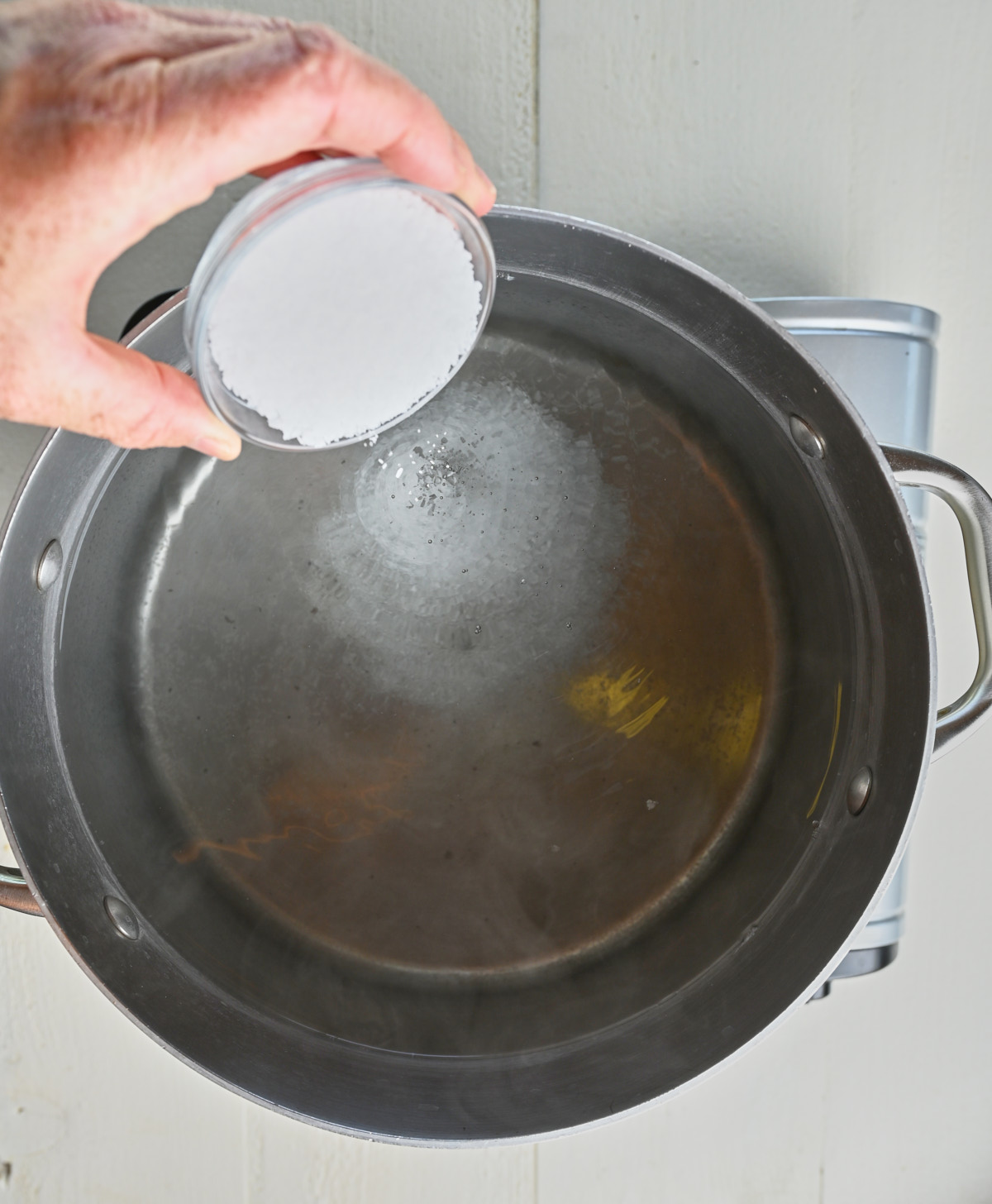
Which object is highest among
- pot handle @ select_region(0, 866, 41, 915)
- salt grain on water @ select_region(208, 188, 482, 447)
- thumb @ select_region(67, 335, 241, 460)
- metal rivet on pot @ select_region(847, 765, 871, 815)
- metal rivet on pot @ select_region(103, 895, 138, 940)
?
salt grain on water @ select_region(208, 188, 482, 447)

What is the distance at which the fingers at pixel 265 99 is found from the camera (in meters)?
0.29

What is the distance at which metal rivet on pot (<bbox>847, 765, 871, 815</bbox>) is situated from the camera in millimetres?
478

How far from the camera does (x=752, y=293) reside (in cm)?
59

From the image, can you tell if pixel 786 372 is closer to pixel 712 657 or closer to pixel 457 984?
pixel 712 657

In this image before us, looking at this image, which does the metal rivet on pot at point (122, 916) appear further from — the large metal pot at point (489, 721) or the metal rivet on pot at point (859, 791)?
the metal rivet on pot at point (859, 791)

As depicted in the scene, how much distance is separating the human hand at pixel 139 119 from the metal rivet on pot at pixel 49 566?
162mm

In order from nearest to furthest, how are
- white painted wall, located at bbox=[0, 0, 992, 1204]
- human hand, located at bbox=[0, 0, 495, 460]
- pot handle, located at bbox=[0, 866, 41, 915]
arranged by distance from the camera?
human hand, located at bbox=[0, 0, 495, 460]
pot handle, located at bbox=[0, 866, 41, 915]
white painted wall, located at bbox=[0, 0, 992, 1204]

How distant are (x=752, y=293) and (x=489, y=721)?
1.20ft

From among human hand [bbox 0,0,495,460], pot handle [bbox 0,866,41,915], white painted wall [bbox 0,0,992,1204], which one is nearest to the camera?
human hand [bbox 0,0,495,460]

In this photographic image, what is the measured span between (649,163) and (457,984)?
60 cm

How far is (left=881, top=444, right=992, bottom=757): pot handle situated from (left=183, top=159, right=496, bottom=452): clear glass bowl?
0.26 metres

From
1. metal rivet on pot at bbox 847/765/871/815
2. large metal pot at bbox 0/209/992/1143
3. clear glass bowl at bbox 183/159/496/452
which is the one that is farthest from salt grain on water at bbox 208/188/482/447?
metal rivet on pot at bbox 847/765/871/815

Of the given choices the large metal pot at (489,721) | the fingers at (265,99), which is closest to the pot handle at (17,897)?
the large metal pot at (489,721)

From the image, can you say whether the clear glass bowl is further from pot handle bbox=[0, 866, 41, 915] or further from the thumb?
pot handle bbox=[0, 866, 41, 915]
